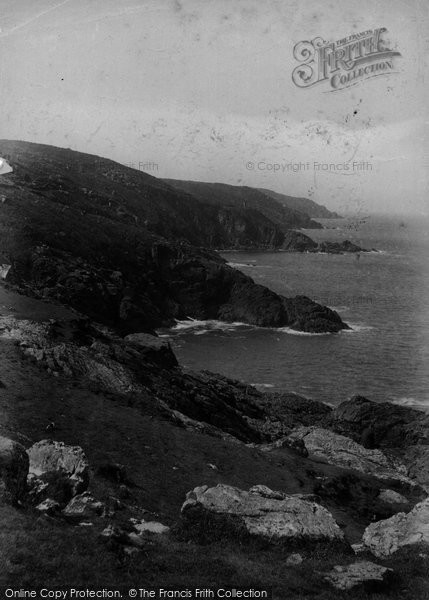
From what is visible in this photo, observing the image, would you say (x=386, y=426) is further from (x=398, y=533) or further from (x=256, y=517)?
(x=256, y=517)

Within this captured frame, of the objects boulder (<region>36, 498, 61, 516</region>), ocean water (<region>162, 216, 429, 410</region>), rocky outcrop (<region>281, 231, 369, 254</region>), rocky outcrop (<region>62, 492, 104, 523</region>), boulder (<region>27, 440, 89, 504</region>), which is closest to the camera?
boulder (<region>36, 498, 61, 516</region>)

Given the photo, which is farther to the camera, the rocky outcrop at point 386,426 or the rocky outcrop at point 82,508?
the rocky outcrop at point 386,426

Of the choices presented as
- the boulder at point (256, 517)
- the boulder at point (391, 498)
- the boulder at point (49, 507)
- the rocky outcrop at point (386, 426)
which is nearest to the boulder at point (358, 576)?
the boulder at point (256, 517)

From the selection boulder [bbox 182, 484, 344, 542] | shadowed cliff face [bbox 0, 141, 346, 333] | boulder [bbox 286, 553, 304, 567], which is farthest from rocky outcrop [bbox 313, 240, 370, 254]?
boulder [bbox 286, 553, 304, 567]

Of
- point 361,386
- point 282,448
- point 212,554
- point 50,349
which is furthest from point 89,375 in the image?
point 361,386

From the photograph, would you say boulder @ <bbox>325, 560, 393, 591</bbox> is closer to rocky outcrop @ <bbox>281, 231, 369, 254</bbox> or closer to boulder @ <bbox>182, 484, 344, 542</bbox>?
boulder @ <bbox>182, 484, 344, 542</bbox>

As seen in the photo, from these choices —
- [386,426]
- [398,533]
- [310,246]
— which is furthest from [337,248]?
[398,533]

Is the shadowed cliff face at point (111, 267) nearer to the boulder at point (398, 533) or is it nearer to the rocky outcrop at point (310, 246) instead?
the boulder at point (398, 533)
